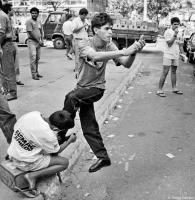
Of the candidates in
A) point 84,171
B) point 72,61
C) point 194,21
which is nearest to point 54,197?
point 84,171

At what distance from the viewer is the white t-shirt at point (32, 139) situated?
3082 mm

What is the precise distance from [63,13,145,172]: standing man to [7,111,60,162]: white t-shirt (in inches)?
21.6

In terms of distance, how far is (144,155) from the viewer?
4.40 meters

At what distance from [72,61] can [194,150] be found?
28.0 ft

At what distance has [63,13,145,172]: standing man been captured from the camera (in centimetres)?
335

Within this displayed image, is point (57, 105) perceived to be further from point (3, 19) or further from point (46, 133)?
point (46, 133)

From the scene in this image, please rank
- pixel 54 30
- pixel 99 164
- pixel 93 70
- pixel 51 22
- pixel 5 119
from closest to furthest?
pixel 93 70 → pixel 99 164 → pixel 5 119 → pixel 54 30 → pixel 51 22

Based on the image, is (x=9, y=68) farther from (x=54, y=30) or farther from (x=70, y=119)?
(x=54, y=30)

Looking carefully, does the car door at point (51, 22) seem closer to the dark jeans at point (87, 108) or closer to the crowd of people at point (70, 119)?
the crowd of people at point (70, 119)

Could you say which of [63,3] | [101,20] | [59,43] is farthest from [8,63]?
[63,3]

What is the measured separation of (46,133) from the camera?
3076 millimetres

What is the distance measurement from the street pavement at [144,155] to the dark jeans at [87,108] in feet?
1.30

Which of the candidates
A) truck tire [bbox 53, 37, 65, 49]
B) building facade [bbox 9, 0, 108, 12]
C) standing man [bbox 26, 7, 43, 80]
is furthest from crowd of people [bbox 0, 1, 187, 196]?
building facade [bbox 9, 0, 108, 12]

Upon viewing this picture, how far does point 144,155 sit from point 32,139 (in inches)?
73.4
